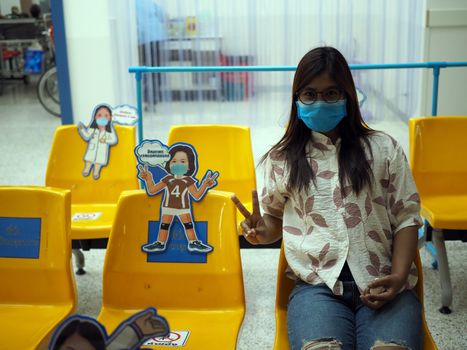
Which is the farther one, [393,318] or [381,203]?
[381,203]

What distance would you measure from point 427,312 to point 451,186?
551 mm

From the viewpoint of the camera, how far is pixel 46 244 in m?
1.73

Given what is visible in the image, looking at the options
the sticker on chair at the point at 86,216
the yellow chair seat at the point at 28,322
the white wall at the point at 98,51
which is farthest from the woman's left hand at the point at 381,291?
the white wall at the point at 98,51

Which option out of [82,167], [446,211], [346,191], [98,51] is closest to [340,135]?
[346,191]

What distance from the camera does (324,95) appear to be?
164cm

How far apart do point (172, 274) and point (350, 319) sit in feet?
1.70

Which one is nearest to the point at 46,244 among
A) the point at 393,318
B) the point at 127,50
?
the point at 393,318

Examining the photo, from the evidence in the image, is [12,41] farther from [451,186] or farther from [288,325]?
[288,325]

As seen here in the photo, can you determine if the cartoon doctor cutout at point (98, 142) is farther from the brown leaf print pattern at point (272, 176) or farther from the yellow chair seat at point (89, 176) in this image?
the brown leaf print pattern at point (272, 176)

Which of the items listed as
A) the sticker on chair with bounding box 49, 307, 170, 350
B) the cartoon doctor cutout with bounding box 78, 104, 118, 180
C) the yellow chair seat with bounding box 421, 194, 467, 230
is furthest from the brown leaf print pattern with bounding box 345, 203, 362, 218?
the cartoon doctor cutout with bounding box 78, 104, 118, 180

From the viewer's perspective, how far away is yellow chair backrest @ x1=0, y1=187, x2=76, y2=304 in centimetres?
172

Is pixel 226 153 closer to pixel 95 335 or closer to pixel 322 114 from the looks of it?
pixel 322 114

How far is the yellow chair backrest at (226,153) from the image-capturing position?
8.50 ft

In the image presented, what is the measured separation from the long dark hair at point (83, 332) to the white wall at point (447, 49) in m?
3.50
